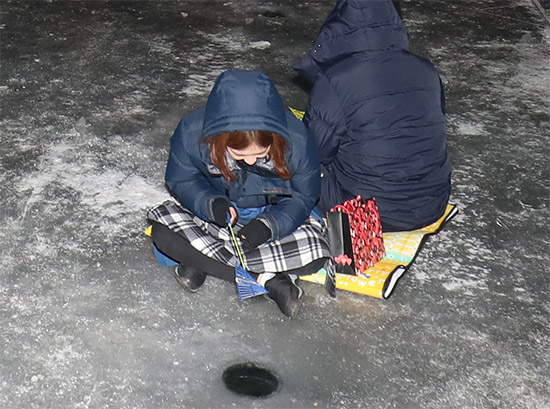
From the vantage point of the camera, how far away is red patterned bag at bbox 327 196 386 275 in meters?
3.57

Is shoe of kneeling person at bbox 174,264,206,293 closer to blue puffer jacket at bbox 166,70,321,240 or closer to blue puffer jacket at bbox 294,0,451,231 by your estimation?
blue puffer jacket at bbox 166,70,321,240

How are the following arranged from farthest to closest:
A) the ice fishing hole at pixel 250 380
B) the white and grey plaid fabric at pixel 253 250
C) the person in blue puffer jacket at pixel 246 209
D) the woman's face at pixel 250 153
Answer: the white and grey plaid fabric at pixel 253 250 < the person in blue puffer jacket at pixel 246 209 < the woman's face at pixel 250 153 < the ice fishing hole at pixel 250 380

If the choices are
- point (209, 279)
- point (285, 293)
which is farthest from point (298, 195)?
point (209, 279)

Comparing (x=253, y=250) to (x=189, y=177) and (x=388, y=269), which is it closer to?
(x=189, y=177)

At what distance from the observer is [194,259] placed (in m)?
3.58

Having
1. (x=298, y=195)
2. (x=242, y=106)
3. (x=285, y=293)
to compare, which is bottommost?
(x=285, y=293)

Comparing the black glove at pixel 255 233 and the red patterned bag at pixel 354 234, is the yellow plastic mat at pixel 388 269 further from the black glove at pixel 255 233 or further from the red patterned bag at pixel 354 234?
the black glove at pixel 255 233

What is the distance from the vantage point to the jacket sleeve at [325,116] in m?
3.59

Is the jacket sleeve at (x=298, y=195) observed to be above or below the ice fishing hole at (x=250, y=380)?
above

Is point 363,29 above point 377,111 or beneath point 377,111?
above

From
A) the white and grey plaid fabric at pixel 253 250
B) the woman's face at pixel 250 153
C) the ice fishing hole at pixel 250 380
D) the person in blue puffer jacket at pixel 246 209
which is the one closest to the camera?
the ice fishing hole at pixel 250 380

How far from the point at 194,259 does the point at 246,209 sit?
1.04ft

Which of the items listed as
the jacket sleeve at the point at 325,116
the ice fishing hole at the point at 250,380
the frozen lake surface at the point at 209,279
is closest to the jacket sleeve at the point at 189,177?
the frozen lake surface at the point at 209,279

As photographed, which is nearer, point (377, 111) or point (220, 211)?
point (220, 211)
